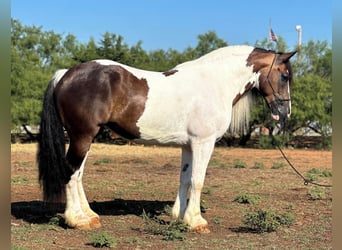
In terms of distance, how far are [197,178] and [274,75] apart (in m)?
1.74

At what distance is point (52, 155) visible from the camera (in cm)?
515

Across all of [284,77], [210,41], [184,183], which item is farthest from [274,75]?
[210,41]

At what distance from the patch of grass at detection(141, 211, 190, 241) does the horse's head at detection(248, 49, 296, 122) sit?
2018mm

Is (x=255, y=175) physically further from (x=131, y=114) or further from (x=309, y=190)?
(x=131, y=114)

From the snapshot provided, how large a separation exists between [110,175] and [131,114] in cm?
549

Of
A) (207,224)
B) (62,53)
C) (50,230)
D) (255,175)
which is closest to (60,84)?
(50,230)

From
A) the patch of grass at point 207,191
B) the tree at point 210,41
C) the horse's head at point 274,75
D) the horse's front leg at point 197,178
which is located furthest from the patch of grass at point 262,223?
the tree at point 210,41

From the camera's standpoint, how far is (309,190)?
8.44 m

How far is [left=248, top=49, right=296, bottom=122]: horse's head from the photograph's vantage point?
564 centimetres

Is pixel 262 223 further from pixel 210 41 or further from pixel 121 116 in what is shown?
pixel 210 41

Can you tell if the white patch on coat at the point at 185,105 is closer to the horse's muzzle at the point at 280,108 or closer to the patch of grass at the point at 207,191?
the horse's muzzle at the point at 280,108

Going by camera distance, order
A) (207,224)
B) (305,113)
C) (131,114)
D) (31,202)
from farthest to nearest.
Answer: (305,113) < (31,202) < (207,224) < (131,114)

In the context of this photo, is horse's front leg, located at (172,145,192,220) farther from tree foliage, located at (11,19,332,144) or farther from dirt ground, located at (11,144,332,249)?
tree foliage, located at (11,19,332,144)

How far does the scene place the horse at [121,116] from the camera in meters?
5.06
